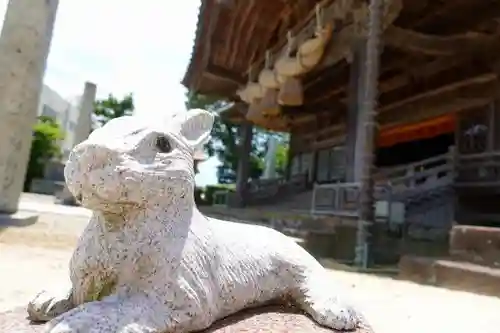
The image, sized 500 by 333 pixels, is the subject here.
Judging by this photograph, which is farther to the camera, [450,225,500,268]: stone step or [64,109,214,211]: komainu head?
[450,225,500,268]: stone step

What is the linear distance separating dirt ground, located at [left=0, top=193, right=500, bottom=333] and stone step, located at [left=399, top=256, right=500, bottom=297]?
0.66ft

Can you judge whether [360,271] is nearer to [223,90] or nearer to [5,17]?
[5,17]

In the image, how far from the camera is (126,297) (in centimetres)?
156

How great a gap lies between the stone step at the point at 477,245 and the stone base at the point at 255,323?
150 inches

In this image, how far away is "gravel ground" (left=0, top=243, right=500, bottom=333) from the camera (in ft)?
10.2

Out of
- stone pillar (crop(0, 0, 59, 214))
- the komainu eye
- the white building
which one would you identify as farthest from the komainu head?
the white building

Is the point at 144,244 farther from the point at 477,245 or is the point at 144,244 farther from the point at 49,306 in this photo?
the point at 477,245

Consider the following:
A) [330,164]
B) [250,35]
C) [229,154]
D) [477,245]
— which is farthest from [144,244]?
[229,154]

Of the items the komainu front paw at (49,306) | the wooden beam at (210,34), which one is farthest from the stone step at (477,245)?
the wooden beam at (210,34)

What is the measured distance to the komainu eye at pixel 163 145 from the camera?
5.49ft

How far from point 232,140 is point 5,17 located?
75.2 feet

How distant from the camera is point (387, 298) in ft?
13.3

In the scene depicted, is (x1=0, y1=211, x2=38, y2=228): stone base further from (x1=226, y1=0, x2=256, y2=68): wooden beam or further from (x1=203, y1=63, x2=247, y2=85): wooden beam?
(x1=203, y1=63, x2=247, y2=85): wooden beam

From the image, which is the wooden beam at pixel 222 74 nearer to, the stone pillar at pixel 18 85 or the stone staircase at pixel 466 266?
the stone pillar at pixel 18 85
